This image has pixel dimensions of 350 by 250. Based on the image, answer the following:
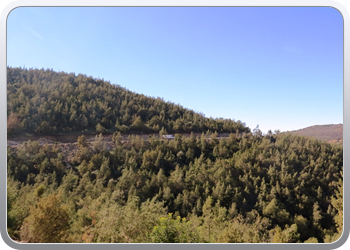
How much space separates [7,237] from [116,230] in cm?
174

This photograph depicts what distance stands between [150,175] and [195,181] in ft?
8.29

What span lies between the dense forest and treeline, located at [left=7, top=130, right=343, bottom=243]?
53mm

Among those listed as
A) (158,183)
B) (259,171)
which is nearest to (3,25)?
(158,183)

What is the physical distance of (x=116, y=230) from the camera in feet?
12.1

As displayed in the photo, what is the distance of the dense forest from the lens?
14.5 feet

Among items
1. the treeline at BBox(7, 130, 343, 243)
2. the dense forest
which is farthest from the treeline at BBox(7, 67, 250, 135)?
the treeline at BBox(7, 130, 343, 243)

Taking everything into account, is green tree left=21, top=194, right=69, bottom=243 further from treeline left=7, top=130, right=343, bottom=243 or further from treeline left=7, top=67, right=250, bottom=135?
treeline left=7, top=67, right=250, bottom=135

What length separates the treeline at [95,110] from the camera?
9.17 metres

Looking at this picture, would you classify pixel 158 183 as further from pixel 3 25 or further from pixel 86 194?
pixel 3 25

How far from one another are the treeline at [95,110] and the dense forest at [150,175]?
74 mm

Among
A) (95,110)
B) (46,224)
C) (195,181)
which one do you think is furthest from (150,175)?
(46,224)

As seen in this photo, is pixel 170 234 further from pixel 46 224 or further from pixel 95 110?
pixel 95 110

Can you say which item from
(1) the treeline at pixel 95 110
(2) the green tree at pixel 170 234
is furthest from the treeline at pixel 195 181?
(1) the treeline at pixel 95 110

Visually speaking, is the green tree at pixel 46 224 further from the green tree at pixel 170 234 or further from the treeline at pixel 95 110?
the treeline at pixel 95 110
